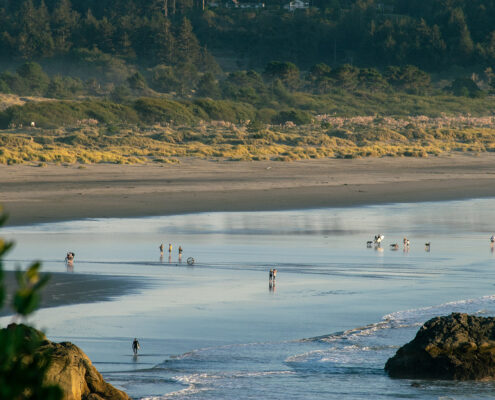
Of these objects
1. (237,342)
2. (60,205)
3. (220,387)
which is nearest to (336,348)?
(237,342)

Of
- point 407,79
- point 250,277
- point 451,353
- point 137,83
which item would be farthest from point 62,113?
point 451,353

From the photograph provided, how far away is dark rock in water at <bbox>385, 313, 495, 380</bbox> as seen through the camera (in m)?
10.9

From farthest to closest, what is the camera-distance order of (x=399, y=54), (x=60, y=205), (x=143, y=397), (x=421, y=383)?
(x=399, y=54)
(x=60, y=205)
(x=421, y=383)
(x=143, y=397)

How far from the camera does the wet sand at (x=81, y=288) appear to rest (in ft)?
48.8

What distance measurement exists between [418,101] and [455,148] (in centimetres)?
3615

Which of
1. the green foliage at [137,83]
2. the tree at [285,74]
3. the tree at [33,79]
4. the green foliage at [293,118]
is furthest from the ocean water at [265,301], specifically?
the tree at [285,74]

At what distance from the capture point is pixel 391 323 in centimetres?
1366

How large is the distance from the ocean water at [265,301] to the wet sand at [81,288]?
0.35 meters

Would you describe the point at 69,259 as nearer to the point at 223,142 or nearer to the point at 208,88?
the point at 223,142

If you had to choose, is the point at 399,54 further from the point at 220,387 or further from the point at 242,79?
the point at 220,387

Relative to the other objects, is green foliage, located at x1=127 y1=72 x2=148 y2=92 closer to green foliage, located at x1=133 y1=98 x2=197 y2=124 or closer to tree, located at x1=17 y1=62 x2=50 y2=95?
tree, located at x1=17 y1=62 x2=50 y2=95

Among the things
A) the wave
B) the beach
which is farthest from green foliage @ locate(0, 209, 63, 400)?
the wave

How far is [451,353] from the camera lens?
1100 centimetres

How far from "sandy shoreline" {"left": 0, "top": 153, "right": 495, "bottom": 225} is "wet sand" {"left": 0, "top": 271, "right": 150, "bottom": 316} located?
8.60 m
